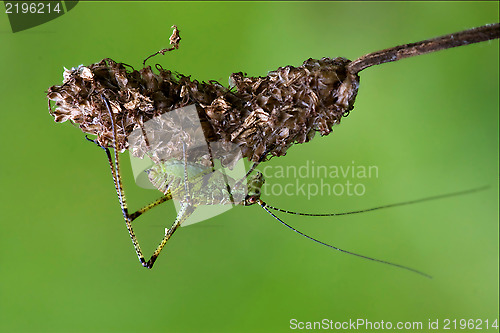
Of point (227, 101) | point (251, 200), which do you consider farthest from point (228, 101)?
point (251, 200)

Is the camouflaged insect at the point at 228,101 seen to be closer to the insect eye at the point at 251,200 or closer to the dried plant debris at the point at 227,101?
the dried plant debris at the point at 227,101

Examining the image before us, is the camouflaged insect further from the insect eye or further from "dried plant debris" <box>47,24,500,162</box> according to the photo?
the insect eye

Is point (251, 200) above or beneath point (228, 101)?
beneath

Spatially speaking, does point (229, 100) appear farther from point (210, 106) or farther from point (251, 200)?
point (251, 200)

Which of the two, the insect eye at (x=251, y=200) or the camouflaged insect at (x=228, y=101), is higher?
the camouflaged insect at (x=228, y=101)

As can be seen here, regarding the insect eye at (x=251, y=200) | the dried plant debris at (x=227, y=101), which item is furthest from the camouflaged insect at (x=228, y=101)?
the insect eye at (x=251, y=200)

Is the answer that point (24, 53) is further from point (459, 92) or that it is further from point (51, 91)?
point (459, 92)

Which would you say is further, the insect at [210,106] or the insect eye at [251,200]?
the insect eye at [251,200]

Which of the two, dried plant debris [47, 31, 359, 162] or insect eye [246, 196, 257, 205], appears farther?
insect eye [246, 196, 257, 205]

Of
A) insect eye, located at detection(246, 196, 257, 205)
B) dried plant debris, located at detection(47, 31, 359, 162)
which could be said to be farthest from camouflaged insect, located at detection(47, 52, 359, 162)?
insect eye, located at detection(246, 196, 257, 205)
